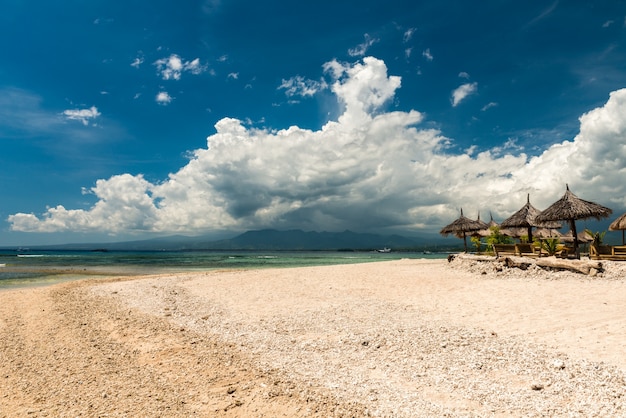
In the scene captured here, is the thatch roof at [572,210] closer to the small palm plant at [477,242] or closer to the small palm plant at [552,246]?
the small palm plant at [552,246]

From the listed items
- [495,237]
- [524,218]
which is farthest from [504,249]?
[495,237]

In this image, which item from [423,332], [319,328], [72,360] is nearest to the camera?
[72,360]

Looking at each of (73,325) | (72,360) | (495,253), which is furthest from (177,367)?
(495,253)

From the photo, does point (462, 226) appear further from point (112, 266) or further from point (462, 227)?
point (112, 266)

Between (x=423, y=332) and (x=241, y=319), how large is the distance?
207 inches

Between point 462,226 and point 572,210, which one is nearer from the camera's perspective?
point 572,210

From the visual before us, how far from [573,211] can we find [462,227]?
1139 cm

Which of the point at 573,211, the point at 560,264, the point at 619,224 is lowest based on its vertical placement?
the point at 560,264

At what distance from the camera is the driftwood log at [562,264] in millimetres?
15484

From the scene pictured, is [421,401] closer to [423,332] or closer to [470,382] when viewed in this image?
[470,382]

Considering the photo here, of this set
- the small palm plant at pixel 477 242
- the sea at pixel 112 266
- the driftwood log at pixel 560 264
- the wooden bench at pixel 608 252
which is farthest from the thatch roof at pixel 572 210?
the sea at pixel 112 266

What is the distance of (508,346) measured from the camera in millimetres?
6785

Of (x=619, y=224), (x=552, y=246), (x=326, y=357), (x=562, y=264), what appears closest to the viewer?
(x=326, y=357)

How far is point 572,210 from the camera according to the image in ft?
61.9
